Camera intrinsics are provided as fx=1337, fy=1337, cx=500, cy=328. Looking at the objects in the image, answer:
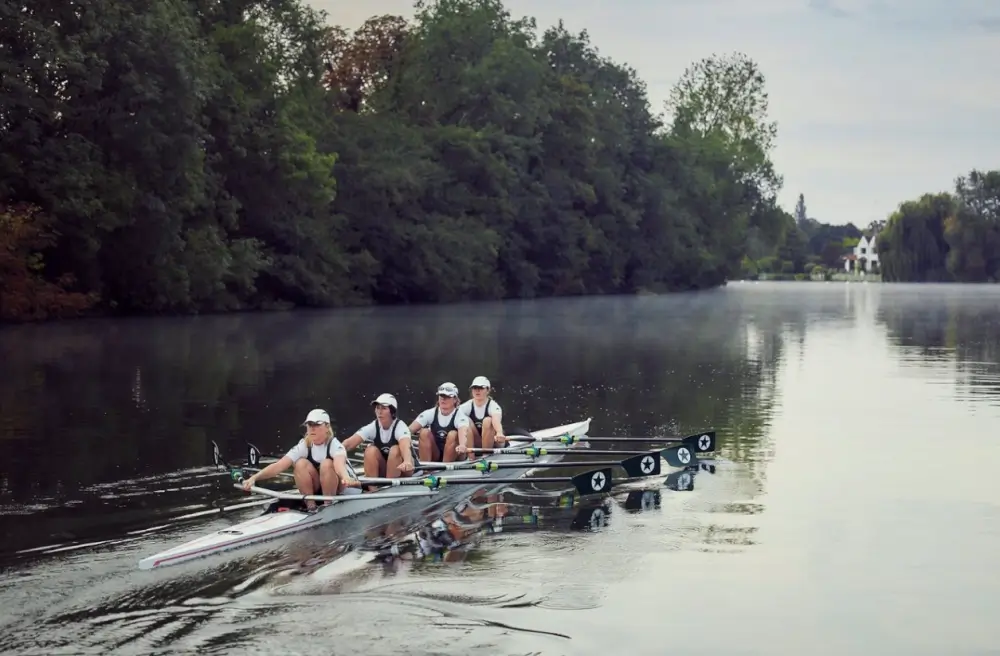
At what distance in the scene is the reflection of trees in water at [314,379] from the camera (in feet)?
77.5

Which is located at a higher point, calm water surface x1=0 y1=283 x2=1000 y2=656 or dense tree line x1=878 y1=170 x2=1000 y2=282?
dense tree line x1=878 y1=170 x2=1000 y2=282

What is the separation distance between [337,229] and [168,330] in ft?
90.0

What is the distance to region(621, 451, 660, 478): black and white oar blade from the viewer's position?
19.5 metres

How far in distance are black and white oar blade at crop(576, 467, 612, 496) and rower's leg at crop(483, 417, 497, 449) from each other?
7.40 feet

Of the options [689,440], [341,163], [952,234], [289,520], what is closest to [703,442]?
[689,440]

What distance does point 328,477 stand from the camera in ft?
53.4

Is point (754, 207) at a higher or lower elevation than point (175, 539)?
higher

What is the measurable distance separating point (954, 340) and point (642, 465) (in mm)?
35510

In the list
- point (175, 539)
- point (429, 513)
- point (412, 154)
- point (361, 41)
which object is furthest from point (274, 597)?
point (361, 41)

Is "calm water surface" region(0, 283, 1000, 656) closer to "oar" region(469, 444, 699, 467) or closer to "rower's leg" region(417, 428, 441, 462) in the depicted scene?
"oar" region(469, 444, 699, 467)

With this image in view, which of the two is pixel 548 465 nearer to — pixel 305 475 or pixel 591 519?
pixel 591 519

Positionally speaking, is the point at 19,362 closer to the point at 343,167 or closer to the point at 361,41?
the point at 343,167

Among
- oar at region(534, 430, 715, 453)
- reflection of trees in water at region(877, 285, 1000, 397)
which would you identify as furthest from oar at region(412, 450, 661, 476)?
reflection of trees in water at region(877, 285, 1000, 397)

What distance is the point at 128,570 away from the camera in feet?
44.0
